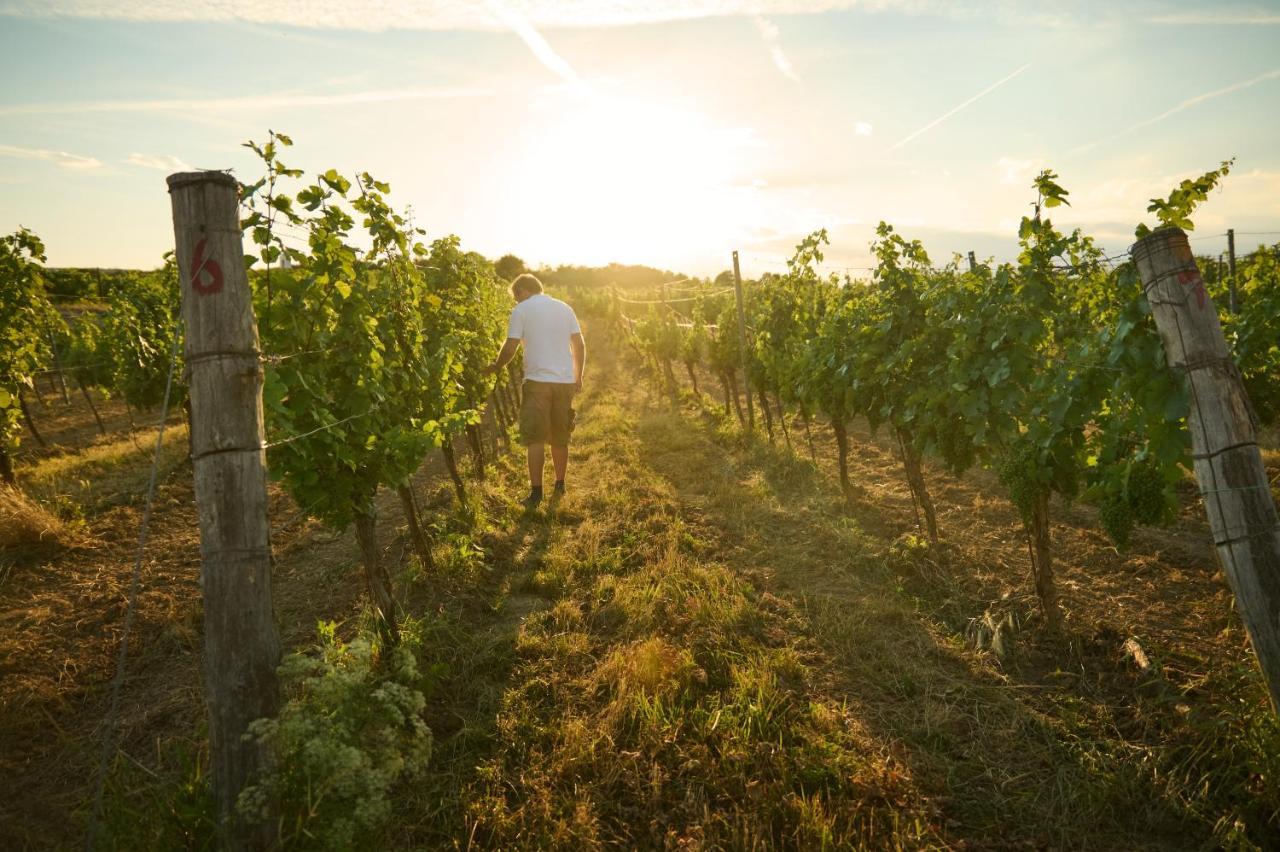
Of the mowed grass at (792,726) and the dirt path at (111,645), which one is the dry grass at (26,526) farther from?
the mowed grass at (792,726)

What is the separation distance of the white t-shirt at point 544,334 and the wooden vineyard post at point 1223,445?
15.5 ft

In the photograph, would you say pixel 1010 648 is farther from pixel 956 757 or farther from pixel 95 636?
pixel 95 636

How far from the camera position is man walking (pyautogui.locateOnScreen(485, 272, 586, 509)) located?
6328mm

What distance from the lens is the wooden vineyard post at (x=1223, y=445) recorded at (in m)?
2.36

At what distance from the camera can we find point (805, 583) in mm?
4871

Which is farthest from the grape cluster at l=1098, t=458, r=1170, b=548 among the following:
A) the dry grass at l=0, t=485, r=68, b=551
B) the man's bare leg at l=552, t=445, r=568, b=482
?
the dry grass at l=0, t=485, r=68, b=551

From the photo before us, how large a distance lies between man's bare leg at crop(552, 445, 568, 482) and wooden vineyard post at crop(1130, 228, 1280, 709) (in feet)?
17.3

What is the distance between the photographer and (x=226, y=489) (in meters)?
2.21

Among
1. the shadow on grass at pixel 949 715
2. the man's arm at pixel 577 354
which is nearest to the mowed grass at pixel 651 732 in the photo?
the shadow on grass at pixel 949 715

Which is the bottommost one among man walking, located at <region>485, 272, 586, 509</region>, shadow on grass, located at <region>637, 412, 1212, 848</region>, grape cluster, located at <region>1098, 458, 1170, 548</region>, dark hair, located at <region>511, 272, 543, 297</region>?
shadow on grass, located at <region>637, 412, 1212, 848</region>

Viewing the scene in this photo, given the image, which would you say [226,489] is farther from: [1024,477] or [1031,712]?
[1024,477]

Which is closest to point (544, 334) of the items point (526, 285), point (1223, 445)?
point (526, 285)

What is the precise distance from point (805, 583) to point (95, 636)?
522 cm

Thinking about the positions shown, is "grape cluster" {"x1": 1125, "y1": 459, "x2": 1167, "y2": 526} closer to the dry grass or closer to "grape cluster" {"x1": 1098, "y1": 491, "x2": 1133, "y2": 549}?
Result: "grape cluster" {"x1": 1098, "y1": 491, "x2": 1133, "y2": 549}
